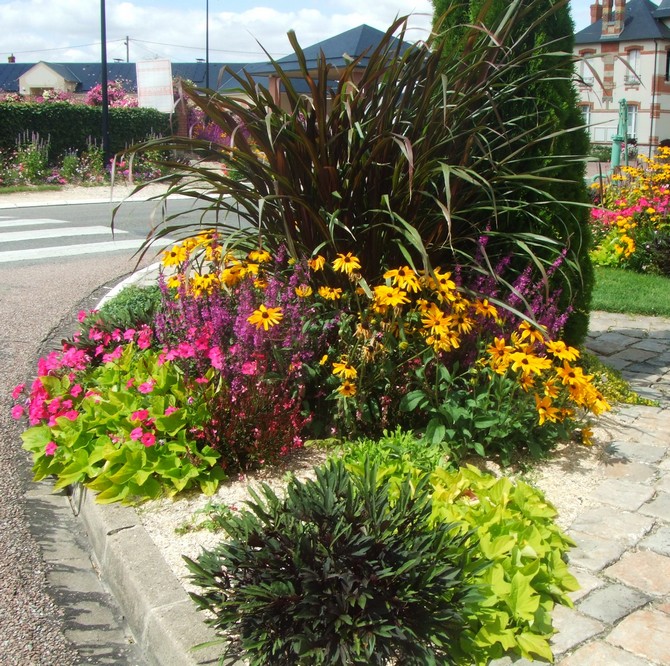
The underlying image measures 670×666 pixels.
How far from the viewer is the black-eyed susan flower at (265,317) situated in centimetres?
352

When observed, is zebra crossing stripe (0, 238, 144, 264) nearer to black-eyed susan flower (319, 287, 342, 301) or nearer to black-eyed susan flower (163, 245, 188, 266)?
black-eyed susan flower (163, 245, 188, 266)

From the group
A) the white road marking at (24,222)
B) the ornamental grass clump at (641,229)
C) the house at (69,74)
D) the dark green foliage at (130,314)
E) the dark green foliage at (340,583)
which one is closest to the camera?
the dark green foliage at (340,583)

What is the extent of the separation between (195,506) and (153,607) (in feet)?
2.29

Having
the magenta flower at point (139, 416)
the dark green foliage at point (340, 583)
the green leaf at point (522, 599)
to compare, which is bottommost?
the green leaf at point (522, 599)

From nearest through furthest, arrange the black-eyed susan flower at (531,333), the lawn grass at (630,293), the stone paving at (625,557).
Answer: the stone paving at (625,557) → the black-eyed susan flower at (531,333) → the lawn grass at (630,293)

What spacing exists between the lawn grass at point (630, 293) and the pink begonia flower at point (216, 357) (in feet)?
14.9

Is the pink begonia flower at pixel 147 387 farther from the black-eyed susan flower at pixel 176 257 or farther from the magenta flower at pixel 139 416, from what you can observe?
the black-eyed susan flower at pixel 176 257

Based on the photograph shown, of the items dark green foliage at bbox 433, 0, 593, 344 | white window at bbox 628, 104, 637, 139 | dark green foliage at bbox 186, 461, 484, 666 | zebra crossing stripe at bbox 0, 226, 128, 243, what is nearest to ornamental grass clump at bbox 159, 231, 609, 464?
dark green foliage at bbox 433, 0, 593, 344

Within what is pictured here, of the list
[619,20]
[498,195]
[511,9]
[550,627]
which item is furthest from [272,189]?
[619,20]

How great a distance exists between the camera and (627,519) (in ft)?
10.6

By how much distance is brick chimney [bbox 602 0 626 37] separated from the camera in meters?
50.2

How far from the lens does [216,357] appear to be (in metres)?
3.57

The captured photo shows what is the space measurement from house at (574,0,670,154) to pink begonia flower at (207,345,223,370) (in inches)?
1874

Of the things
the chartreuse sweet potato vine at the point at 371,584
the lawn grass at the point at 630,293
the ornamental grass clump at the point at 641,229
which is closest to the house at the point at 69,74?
the ornamental grass clump at the point at 641,229
